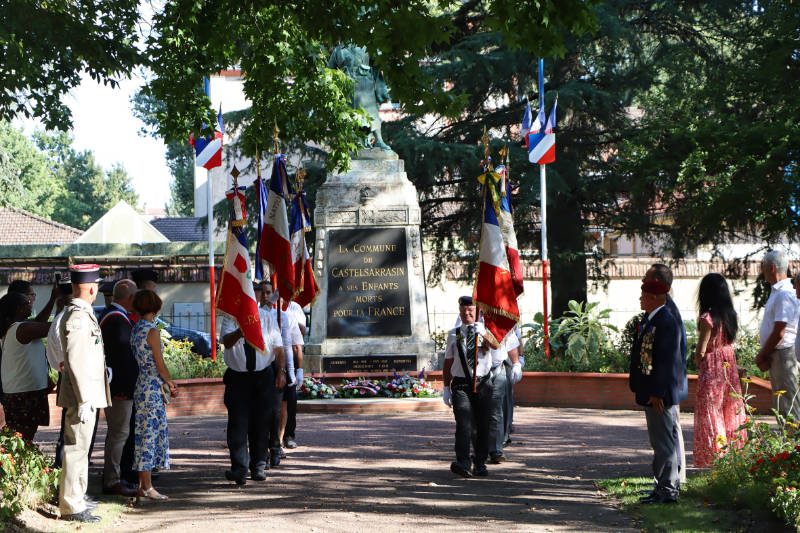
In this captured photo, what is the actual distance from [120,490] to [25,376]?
4.34ft

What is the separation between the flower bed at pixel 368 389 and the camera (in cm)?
1559

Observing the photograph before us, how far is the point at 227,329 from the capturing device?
9.26m

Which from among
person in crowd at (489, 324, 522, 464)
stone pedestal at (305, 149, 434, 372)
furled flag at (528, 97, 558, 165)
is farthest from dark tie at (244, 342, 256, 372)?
furled flag at (528, 97, 558, 165)

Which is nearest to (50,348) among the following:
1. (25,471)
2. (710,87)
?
(25,471)

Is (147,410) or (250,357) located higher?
(250,357)

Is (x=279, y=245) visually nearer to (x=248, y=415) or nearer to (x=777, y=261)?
(x=248, y=415)

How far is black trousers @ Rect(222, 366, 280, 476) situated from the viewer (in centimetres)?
893

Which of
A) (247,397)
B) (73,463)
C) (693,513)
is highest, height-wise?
(247,397)

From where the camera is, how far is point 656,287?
8.05 meters

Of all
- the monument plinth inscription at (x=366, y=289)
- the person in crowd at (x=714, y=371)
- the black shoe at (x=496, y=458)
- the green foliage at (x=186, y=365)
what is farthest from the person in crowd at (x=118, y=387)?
the monument plinth inscription at (x=366, y=289)

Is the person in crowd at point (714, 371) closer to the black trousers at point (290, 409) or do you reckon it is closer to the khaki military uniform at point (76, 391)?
the black trousers at point (290, 409)

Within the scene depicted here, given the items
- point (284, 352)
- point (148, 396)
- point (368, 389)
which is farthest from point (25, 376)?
point (368, 389)

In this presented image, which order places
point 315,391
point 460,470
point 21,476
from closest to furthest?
1. point 21,476
2. point 460,470
3. point 315,391

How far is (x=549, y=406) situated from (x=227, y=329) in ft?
26.8
